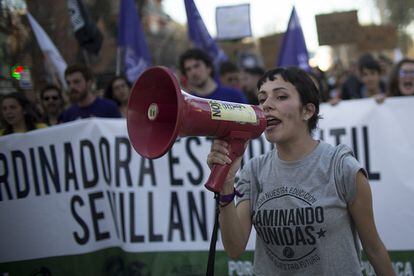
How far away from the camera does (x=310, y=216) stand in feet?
6.37

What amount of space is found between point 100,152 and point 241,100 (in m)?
1.23

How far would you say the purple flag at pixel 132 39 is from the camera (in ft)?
19.0

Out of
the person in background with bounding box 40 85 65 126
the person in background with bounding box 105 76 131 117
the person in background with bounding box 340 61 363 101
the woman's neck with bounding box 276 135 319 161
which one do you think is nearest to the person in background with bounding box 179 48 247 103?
the person in background with bounding box 105 76 131 117

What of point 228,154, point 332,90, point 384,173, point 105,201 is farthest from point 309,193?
point 332,90

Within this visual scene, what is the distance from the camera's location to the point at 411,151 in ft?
11.6

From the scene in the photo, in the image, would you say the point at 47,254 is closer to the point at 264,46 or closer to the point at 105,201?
the point at 105,201

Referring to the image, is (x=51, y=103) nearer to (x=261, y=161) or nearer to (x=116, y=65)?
(x=116, y=65)

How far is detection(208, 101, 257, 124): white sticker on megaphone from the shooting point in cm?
172

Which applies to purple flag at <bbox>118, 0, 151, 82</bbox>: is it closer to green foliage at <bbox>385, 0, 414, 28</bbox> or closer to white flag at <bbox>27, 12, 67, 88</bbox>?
white flag at <bbox>27, 12, 67, 88</bbox>

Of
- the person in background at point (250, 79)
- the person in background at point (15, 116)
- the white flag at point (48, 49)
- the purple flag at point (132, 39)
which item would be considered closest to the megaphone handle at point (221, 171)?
the person in background at point (15, 116)

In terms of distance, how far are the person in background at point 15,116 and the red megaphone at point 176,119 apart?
104 inches

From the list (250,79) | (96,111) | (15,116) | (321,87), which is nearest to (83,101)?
(96,111)

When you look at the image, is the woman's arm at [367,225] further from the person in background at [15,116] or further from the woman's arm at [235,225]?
the person in background at [15,116]

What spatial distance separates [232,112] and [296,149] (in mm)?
432
